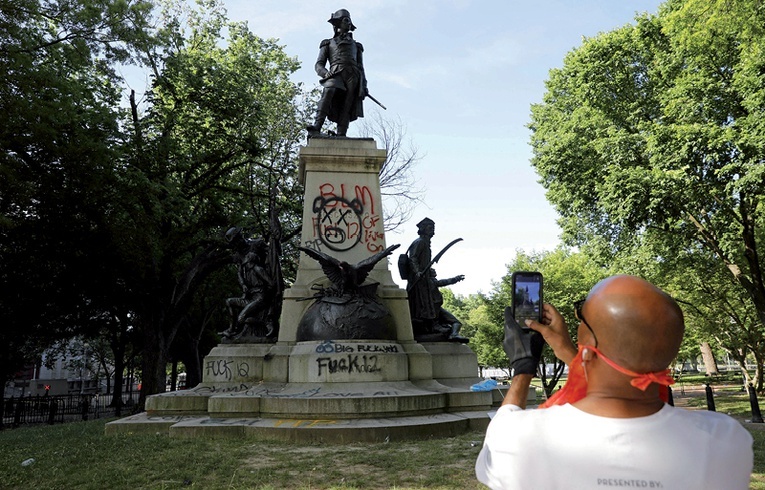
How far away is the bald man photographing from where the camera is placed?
4.91 ft

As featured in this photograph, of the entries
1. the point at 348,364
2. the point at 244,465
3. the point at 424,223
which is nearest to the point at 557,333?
the point at 244,465

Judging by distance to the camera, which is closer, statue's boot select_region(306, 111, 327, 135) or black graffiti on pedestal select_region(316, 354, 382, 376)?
black graffiti on pedestal select_region(316, 354, 382, 376)

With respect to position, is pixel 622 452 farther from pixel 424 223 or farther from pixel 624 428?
pixel 424 223

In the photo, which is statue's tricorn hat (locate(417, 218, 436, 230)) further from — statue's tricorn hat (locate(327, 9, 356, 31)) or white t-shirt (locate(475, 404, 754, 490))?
white t-shirt (locate(475, 404, 754, 490))

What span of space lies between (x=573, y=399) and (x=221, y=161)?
20.0 m

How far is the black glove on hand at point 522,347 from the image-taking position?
5.98 ft

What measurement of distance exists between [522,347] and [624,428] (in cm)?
41

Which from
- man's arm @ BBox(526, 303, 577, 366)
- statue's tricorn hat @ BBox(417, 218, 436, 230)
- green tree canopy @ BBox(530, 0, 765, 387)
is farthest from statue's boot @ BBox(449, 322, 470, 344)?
man's arm @ BBox(526, 303, 577, 366)

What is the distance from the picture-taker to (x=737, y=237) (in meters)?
17.2

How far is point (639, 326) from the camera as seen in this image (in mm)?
1525

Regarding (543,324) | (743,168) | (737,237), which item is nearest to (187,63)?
(743,168)

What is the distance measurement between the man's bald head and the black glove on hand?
28cm

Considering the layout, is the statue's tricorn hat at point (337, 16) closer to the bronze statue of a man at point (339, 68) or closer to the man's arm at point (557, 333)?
the bronze statue of a man at point (339, 68)

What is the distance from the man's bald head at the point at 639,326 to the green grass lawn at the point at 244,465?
387 cm
